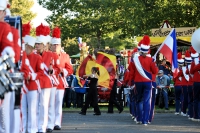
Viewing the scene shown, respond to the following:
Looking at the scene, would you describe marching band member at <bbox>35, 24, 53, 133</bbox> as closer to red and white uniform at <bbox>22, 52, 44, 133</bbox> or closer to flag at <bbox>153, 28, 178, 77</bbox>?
red and white uniform at <bbox>22, 52, 44, 133</bbox>

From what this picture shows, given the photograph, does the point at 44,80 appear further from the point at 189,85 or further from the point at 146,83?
the point at 189,85

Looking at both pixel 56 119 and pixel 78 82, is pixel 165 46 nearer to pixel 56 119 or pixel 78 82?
pixel 56 119

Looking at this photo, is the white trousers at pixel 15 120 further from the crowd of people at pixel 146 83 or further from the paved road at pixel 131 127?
the crowd of people at pixel 146 83

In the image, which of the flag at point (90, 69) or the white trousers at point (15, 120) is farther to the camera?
the flag at point (90, 69)

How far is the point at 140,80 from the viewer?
728 inches

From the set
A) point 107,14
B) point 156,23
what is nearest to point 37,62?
point 156,23

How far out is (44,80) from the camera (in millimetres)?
14539

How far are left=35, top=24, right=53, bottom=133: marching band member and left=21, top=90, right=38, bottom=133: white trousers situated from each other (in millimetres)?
686

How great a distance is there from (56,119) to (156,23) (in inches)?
792

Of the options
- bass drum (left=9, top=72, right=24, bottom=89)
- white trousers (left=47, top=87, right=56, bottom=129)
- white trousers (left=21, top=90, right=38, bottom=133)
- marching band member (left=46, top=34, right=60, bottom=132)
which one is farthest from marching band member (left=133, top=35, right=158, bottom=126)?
bass drum (left=9, top=72, right=24, bottom=89)

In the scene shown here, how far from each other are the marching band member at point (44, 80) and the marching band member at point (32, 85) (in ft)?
2.22

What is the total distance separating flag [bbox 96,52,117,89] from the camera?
83.0 ft

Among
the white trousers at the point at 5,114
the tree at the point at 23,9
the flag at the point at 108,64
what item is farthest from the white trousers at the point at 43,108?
the tree at the point at 23,9

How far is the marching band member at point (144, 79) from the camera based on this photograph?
18.3m
